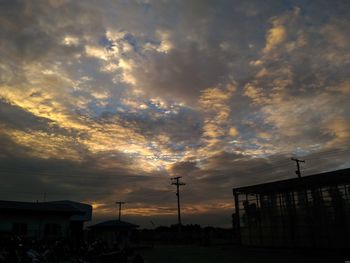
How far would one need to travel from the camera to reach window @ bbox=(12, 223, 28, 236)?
33688 mm

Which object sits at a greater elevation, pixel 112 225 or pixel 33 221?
pixel 33 221

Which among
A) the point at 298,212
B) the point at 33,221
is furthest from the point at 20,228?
the point at 298,212

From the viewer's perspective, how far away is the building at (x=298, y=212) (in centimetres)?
2755

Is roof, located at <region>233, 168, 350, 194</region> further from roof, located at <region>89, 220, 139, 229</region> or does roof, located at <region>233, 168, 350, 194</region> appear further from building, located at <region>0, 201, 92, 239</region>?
building, located at <region>0, 201, 92, 239</region>

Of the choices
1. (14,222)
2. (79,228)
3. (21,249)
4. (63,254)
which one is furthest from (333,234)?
(79,228)

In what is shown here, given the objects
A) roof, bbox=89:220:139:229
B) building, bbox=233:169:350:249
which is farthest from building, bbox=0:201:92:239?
building, bbox=233:169:350:249

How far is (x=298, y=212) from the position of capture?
30.7m

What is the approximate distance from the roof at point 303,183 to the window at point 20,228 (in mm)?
22999

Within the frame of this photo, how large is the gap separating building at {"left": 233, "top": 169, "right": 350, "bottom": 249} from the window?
2290cm

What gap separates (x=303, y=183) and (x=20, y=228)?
94.9 ft

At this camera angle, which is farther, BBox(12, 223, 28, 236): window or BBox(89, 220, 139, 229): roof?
BBox(89, 220, 139, 229): roof

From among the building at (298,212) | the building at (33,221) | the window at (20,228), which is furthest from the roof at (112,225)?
the building at (298,212)

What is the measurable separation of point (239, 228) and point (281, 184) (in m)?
7.89

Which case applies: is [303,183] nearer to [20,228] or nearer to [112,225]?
[112,225]
